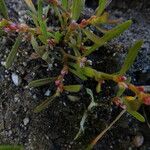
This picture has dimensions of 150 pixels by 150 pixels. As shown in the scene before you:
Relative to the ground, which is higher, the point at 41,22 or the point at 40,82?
the point at 41,22

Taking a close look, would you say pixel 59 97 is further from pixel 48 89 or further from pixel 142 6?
pixel 142 6

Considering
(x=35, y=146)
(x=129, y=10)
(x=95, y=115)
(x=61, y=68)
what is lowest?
(x=35, y=146)

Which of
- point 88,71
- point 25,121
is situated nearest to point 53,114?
point 25,121

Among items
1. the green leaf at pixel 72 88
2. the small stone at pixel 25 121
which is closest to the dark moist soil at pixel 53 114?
the small stone at pixel 25 121

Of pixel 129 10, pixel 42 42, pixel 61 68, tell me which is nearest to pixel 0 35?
pixel 42 42

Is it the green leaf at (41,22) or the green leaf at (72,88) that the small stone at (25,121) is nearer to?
the green leaf at (72,88)

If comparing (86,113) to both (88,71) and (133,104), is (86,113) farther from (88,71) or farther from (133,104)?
(133,104)

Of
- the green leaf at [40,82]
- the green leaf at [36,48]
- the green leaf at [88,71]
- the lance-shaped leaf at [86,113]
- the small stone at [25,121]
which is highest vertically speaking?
the green leaf at [36,48]
